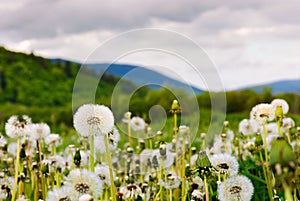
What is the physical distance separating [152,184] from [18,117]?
0.72 m

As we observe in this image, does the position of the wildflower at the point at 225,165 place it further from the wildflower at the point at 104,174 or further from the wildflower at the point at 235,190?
the wildflower at the point at 104,174

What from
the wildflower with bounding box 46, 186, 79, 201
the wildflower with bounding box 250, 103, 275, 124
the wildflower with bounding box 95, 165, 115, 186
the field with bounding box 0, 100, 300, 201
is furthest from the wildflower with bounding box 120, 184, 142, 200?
the wildflower with bounding box 250, 103, 275, 124

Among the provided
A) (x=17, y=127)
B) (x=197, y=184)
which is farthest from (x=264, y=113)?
(x=17, y=127)

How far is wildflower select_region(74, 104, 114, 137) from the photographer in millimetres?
1390

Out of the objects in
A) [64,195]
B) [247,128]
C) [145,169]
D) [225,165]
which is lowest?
[64,195]

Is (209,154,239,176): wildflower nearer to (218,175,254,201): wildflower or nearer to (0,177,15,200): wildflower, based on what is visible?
(218,175,254,201): wildflower

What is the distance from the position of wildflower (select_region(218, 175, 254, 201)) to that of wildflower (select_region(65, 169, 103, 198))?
0.47m

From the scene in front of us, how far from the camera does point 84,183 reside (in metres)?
1.20

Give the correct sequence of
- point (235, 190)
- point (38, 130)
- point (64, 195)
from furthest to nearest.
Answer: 1. point (38, 130)
2. point (235, 190)
3. point (64, 195)

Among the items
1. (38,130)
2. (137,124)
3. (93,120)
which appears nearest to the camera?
(93,120)

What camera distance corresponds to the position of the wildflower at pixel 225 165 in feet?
5.09

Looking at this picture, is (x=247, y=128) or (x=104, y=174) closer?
(x=104, y=174)

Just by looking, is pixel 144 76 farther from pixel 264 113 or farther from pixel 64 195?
pixel 64 195

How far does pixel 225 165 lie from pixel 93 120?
45 cm
